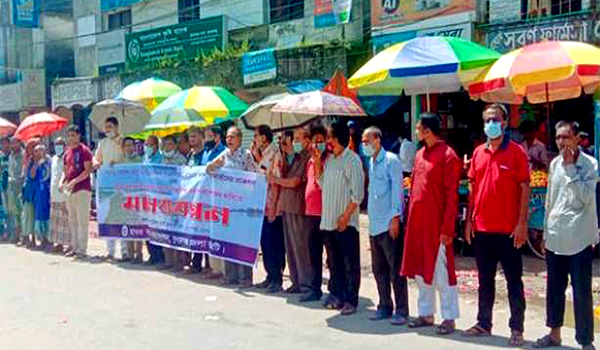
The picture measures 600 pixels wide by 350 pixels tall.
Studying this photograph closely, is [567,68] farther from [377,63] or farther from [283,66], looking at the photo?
[283,66]

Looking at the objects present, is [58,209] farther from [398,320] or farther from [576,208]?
[576,208]

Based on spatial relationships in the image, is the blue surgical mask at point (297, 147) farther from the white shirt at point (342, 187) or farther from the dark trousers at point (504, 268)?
the dark trousers at point (504, 268)

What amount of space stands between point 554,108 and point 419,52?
5.46 m

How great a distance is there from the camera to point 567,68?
7.65m

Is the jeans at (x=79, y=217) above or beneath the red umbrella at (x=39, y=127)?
beneath

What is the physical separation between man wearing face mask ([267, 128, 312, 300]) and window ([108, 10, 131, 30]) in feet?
65.7

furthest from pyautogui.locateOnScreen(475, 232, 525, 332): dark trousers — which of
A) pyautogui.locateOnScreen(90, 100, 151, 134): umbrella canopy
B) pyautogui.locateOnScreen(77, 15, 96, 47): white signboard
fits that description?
pyautogui.locateOnScreen(77, 15, 96, 47): white signboard

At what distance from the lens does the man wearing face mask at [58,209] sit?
37.4 feet


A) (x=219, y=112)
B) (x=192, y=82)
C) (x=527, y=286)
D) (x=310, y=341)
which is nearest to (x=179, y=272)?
(x=219, y=112)

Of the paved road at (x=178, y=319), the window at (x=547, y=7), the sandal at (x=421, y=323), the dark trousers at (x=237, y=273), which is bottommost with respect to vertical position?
the paved road at (x=178, y=319)

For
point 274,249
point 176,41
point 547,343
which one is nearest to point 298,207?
point 274,249

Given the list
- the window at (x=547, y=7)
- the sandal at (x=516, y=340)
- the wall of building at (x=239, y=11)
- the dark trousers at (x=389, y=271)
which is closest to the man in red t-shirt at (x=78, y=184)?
the dark trousers at (x=389, y=271)

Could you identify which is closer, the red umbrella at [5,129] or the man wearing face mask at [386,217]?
the man wearing face mask at [386,217]

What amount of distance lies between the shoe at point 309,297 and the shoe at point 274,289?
0.58m
